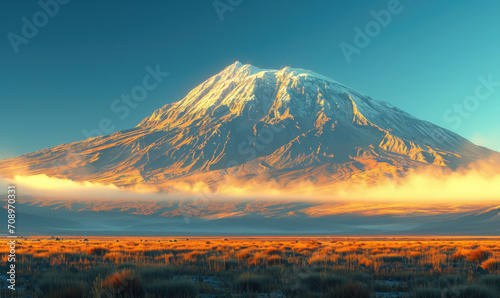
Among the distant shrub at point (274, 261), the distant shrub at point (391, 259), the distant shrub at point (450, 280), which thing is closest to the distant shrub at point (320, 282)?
the distant shrub at point (450, 280)

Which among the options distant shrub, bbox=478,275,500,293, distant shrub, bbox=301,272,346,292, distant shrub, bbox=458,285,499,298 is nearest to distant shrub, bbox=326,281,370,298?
distant shrub, bbox=301,272,346,292

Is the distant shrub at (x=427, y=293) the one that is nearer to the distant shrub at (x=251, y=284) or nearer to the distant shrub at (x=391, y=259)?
the distant shrub at (x=251, y=284)

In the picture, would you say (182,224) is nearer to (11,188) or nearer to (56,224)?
(56,224)

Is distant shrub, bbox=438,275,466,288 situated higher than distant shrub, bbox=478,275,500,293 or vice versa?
distant shrub, bbox=478,275,500,293

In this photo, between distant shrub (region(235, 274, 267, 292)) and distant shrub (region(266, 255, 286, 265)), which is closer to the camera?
distant shrub (region(235, 274, 267, 292))

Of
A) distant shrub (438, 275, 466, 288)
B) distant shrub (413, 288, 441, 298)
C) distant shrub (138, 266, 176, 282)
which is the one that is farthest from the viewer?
distant shrub (138, 266, 176, 282)

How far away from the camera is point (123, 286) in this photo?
33.2ft

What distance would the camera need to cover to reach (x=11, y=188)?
599 inches

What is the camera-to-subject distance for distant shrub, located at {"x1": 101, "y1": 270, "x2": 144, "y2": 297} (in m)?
10.0

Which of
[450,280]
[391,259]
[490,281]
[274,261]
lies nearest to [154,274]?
[274,261]

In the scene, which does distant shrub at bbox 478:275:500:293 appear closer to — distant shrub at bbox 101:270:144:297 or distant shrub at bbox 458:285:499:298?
distant shrub at bbox 458:285:499:298

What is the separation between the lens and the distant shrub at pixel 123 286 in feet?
32.8

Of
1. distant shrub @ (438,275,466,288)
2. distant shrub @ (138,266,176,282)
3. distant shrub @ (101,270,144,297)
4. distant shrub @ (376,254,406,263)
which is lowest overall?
distant shrub @ (376,254,406,263)

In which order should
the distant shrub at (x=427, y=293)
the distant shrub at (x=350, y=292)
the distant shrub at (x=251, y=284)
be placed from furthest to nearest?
the distant shrub at (x=251, y=284) < the distant shrub at (x=427, y=293) < the distant shrub at (x=350, y=292)
